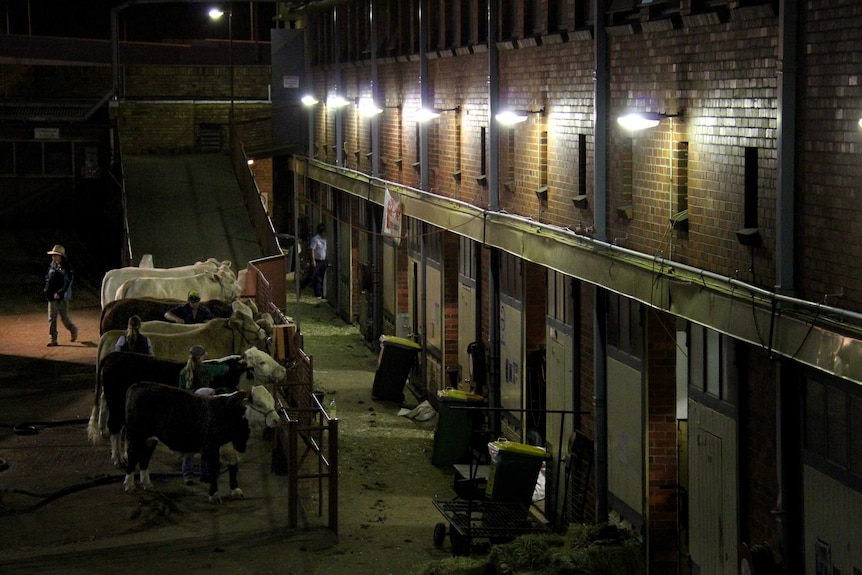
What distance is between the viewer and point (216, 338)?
19453 mm

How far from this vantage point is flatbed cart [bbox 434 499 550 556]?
14.6 metres

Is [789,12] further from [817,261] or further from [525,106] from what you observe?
[525,106]

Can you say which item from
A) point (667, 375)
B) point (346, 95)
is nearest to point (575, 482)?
point (667, 375)

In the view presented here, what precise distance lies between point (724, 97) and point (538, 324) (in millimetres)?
6946

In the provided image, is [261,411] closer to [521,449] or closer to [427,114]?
[521,449]

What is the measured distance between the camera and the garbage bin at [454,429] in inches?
744

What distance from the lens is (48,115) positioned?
40.9 m

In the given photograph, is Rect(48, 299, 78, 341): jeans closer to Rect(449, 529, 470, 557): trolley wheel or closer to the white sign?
the white sign

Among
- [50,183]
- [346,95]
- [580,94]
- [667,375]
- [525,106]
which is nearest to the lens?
[667,375]

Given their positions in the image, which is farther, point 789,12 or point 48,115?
point 48,115

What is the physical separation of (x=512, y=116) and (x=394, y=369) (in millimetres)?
6960

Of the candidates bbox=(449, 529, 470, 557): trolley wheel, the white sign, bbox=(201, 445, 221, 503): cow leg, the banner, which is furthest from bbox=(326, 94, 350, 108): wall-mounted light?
bbox=(449, 529, 470, 557): trolley wheel

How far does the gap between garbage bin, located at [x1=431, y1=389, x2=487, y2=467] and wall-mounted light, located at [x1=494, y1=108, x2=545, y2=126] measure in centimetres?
384

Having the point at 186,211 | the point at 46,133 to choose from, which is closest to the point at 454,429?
the point at 186,211
